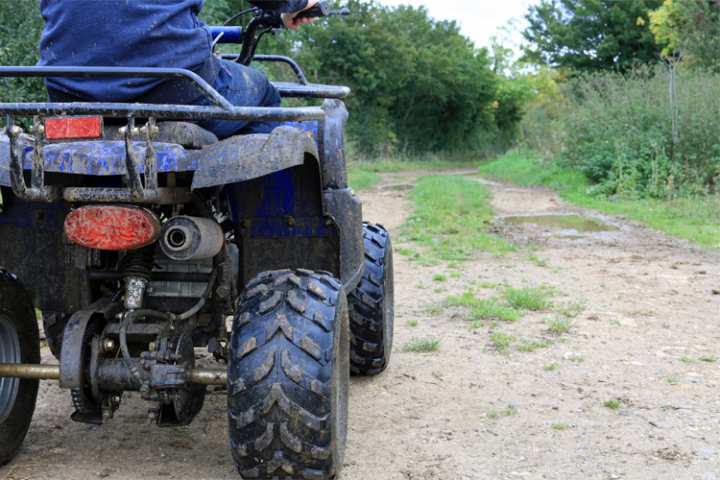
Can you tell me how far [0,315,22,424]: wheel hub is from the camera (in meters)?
Answer: 3.48

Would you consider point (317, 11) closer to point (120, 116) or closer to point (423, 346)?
point (120, 116)

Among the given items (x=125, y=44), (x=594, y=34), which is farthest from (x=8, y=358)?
(x=594, y=34)

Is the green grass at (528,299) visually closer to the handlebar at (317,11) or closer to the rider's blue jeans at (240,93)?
the handlebar at (317,11)

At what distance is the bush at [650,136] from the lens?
14.3m

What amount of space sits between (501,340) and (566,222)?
6.92 meters

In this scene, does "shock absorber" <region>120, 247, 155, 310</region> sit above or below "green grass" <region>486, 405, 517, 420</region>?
above

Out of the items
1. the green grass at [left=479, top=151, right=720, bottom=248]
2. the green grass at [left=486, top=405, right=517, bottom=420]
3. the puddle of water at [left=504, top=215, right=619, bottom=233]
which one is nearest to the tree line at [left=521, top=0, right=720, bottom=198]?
the green grass at [left=479, top=151, right=720, bottom=248]

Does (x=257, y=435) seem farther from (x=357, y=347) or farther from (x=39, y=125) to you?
(x=357, y=347)

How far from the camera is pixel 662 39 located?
86.7 feet

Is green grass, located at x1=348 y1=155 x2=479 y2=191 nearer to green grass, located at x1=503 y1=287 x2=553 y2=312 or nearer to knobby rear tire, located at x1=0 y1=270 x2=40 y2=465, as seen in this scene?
green grass, located at x1=503 y1=287 x2=553 y2=312

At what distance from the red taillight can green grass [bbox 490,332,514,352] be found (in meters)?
3.04

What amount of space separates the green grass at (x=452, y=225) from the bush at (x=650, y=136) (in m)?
2.22

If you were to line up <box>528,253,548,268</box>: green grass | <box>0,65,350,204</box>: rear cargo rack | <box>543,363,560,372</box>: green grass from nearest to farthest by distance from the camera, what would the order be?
1. <box>0,65,350,204</box>: rear cargo rack
2. <box>543,363,560,372</box>: green grass
3. <box>528,253,548,268</box>: green grass

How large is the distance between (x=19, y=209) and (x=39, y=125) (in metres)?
0.86
